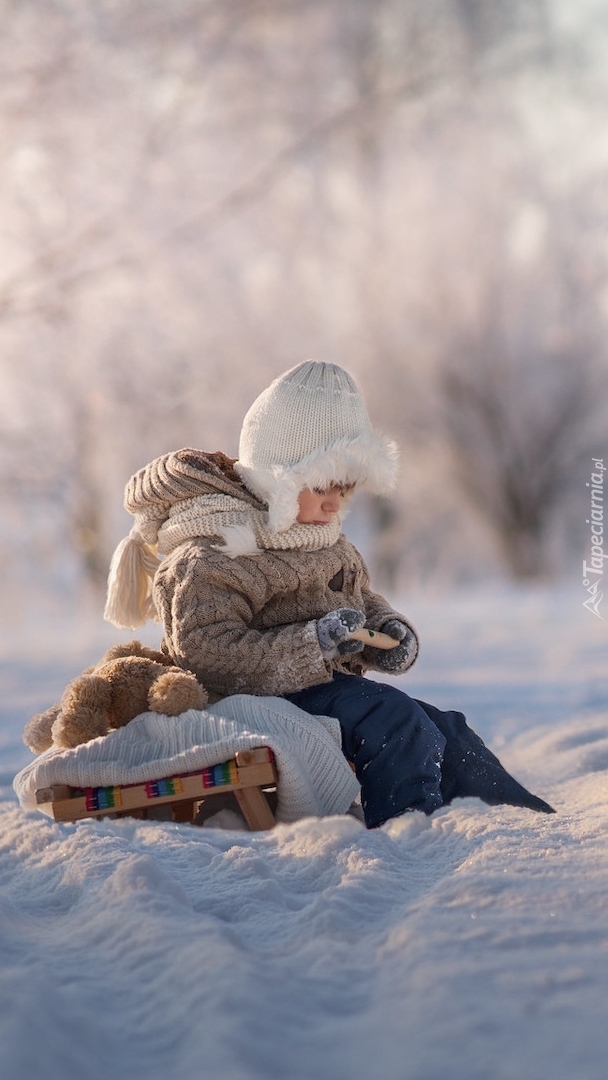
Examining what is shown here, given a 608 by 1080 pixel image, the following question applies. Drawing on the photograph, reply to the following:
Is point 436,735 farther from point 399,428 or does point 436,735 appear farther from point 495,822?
point 399,428

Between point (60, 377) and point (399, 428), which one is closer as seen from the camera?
point (60, 377)

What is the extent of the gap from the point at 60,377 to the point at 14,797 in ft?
30.6

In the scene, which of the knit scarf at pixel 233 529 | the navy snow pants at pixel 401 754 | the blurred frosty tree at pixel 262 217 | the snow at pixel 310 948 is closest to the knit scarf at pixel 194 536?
the knit scarf at pixel 233 529

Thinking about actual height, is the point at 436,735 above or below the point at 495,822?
above

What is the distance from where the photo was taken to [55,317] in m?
10.4

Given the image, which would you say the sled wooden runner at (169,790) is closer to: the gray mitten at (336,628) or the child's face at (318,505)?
the gray mitten at (336,628)

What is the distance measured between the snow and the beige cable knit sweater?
1.08ft

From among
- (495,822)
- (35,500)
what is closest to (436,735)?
(495,822)

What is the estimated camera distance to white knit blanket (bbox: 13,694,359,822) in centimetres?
201

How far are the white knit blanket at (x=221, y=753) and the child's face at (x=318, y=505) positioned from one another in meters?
0.40

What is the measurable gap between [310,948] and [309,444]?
121cm

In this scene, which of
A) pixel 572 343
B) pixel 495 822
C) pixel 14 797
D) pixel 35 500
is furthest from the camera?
pixel 35 500

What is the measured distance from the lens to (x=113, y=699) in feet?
7.15

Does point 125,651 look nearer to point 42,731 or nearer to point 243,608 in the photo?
A: point 42,731
